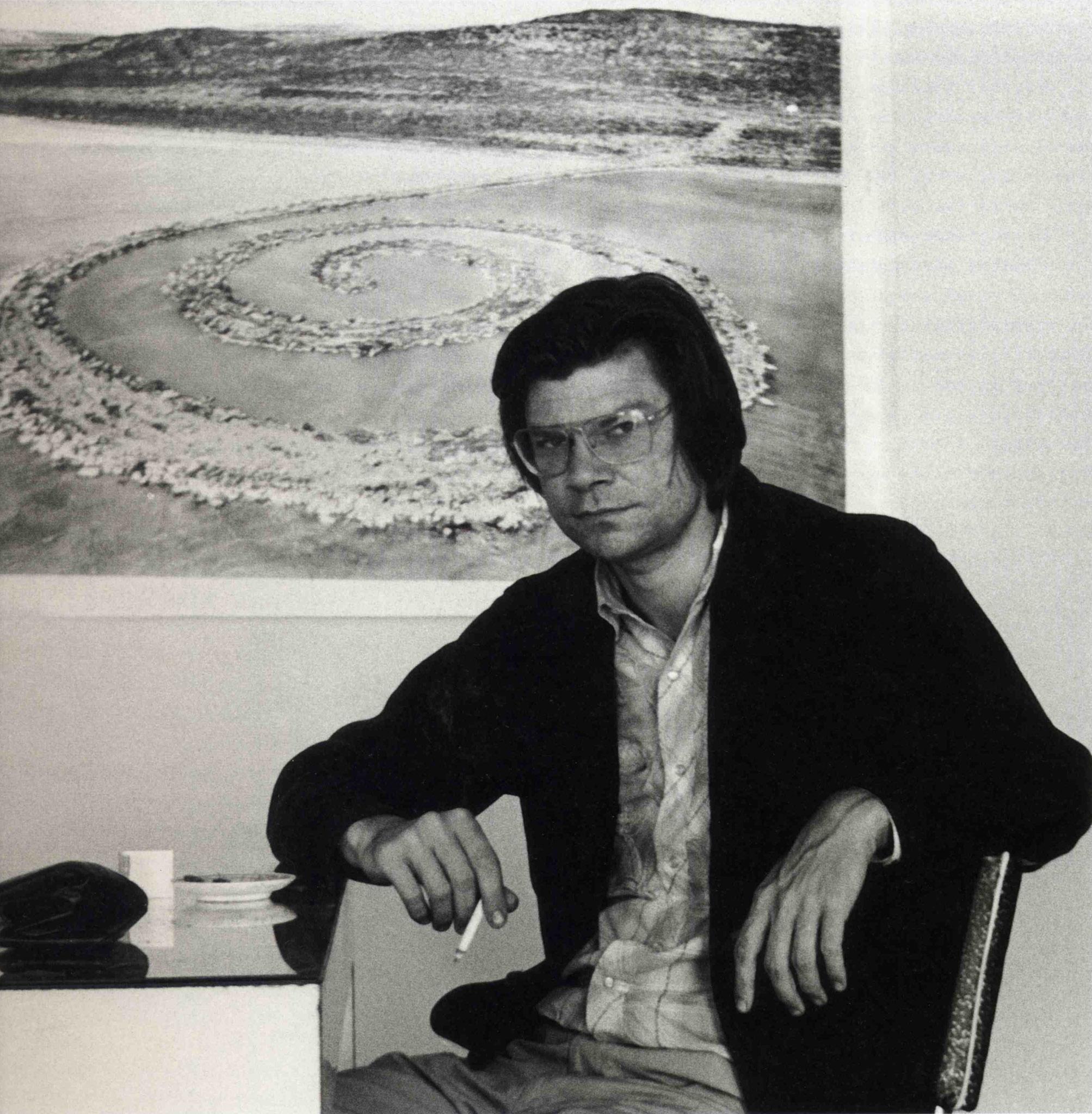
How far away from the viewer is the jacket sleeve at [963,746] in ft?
4.65

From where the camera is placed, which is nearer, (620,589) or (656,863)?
(656,863)

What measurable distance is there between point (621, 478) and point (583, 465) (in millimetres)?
55

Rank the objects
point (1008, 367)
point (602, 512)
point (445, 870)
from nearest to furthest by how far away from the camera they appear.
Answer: point (445, 870), point (602, 512), point (1008, 367)

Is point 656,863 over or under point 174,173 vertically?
under

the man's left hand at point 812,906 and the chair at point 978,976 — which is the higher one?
the man's left hand at point 812,906

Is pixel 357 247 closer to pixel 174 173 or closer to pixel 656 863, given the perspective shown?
pixel 174 173

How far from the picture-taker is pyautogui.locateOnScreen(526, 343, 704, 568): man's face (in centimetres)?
185

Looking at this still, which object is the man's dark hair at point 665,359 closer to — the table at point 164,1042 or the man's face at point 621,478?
the man's face at point 621,478

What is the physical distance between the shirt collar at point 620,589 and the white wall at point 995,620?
1.50 feet

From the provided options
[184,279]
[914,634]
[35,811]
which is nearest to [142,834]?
[35,811]

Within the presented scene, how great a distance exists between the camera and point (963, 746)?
148 cm

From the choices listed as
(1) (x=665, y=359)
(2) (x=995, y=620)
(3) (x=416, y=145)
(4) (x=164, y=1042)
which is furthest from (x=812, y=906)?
(3) (x=416, y=145)

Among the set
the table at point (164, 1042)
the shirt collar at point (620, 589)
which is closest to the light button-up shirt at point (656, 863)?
the shirt collar at point (620, 589)

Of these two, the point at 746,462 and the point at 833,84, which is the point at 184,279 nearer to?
the point at 746,462
